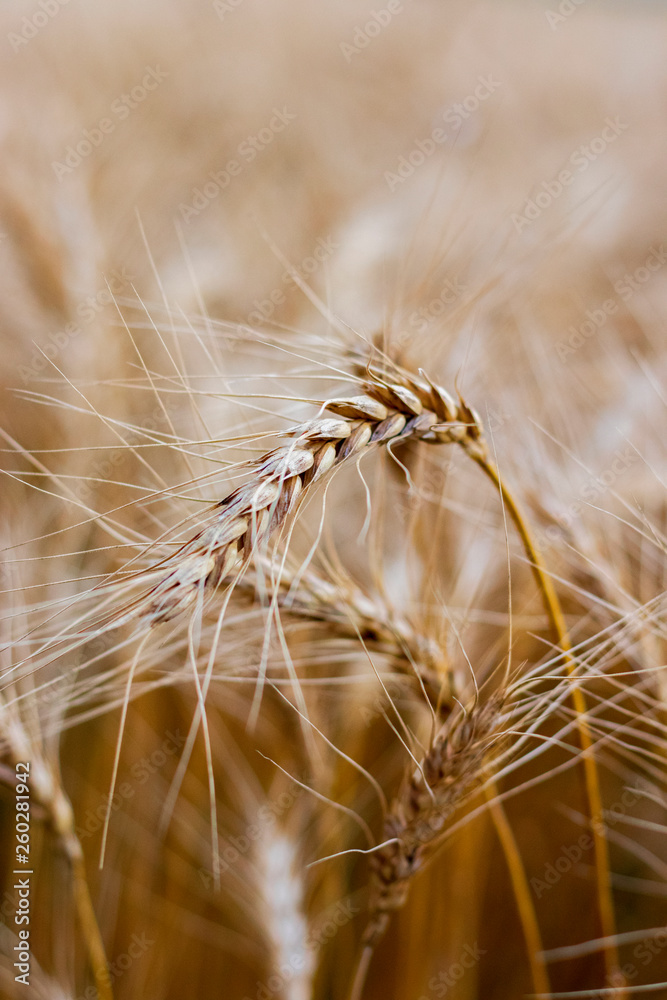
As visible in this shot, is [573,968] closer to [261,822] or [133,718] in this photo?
[261,822]

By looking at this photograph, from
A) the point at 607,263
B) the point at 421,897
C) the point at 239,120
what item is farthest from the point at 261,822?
the point at 239,120

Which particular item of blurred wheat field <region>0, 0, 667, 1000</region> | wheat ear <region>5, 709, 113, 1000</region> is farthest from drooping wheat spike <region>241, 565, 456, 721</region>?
wheat ear <region>5, 709, 113, 1000</region>

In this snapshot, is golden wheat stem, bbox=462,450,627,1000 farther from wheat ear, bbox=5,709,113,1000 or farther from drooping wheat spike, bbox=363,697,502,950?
wheat ear, bbox=5,709,113,1000

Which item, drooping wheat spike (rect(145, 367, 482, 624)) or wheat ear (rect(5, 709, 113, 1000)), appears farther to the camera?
wheat ear (rect(5, 709, 113, 1000))

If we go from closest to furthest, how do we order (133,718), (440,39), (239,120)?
(133,718), (239,120), (440,39)

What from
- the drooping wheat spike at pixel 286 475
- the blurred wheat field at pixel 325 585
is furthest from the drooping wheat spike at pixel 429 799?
the drooping wheat spike at pixel 286 475

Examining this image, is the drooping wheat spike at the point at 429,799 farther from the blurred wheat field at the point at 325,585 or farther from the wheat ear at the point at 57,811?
the wheat ear at the point at 57,811

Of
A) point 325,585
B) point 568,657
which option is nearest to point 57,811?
point 325,585
